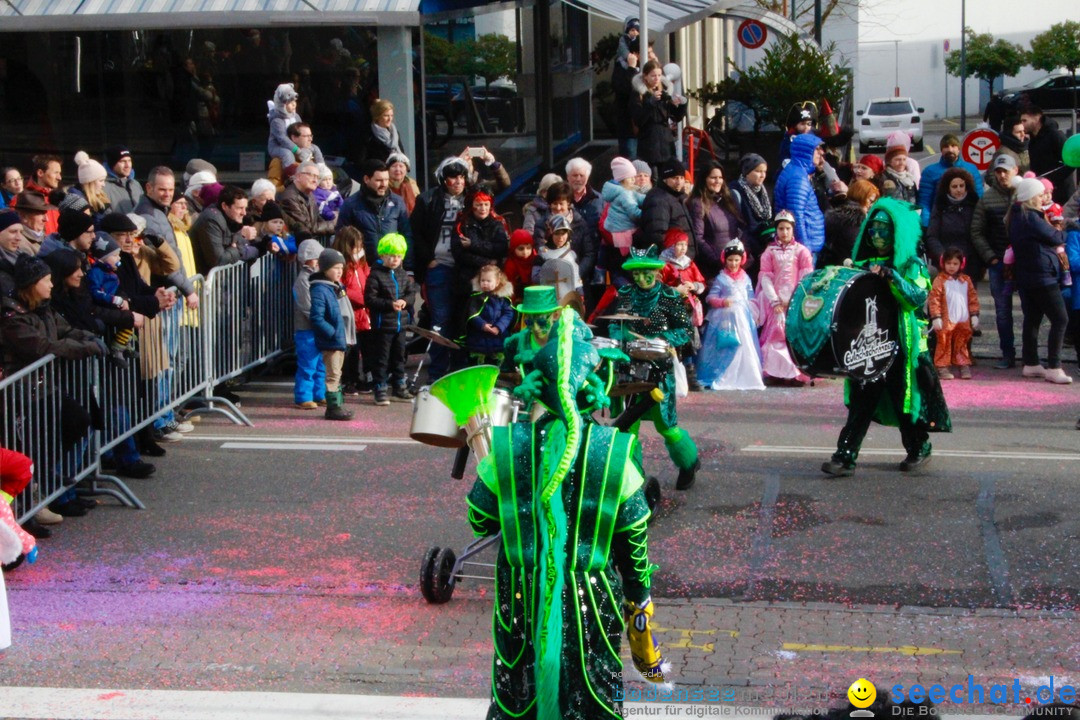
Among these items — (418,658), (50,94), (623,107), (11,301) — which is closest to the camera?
(418,658)

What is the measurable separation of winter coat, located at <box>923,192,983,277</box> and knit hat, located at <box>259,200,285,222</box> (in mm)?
6256

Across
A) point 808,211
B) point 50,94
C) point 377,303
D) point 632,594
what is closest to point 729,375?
point 808,211

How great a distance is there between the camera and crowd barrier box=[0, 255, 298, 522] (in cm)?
891

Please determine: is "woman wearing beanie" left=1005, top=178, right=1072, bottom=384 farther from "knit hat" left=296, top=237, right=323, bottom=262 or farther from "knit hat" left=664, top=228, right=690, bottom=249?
"knit hat" left=296, top=237, right=323, bottom=262

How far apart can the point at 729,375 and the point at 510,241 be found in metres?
2.25

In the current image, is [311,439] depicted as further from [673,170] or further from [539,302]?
[539,302]

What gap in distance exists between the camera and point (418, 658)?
23.4ft

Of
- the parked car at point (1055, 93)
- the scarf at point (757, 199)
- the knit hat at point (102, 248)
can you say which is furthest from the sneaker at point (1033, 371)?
the parked car at point (1055, 93)

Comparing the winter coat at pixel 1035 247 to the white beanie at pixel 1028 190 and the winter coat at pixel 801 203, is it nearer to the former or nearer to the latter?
the white beanie at pixel 1028 190

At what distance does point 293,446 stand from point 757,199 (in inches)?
211

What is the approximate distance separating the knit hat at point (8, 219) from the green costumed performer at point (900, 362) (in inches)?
218

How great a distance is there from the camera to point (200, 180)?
13445 millimetres

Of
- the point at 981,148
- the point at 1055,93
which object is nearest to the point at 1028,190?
the point at 981,148

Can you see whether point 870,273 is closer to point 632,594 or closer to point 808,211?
point 808,211
